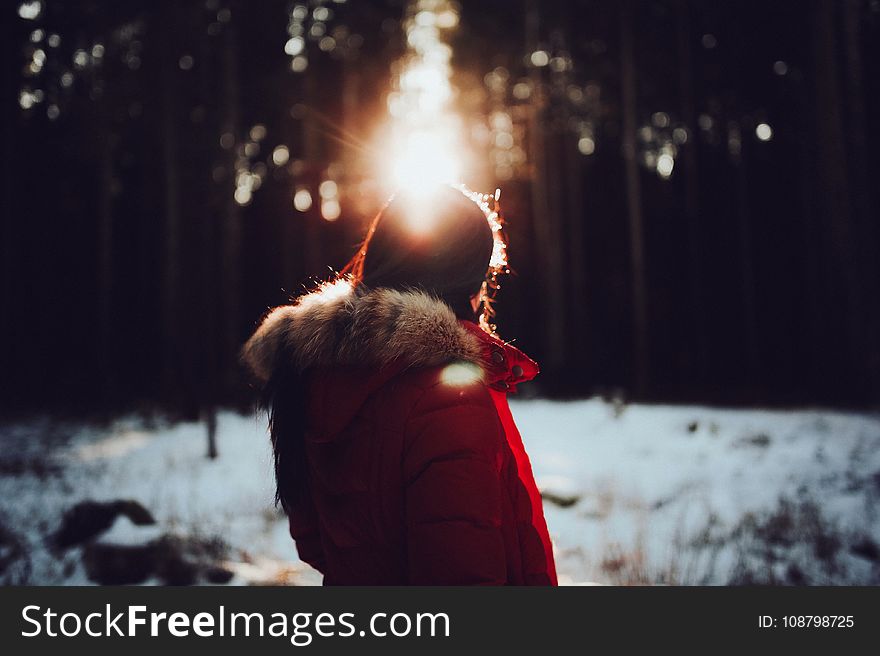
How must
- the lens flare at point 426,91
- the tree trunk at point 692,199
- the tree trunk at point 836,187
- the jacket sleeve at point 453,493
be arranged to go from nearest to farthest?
the jacket sleeve at point 453,493
the tree trunk at point 836,187
the tree trunk at point 692,199
the lens flare at point 426,91

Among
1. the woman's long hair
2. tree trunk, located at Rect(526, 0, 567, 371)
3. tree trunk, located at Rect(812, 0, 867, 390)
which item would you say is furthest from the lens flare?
the woman's long hair

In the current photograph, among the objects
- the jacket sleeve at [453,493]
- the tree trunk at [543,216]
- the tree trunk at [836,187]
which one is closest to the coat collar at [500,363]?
the jacket sleeve at [453,493]

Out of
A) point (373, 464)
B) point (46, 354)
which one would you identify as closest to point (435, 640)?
point (373, 464)

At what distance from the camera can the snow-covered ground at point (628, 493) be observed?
477 cm

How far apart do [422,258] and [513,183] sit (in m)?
20.8

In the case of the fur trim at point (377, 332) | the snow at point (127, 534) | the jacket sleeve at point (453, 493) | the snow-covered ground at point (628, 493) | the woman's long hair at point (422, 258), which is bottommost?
the snow-covered ground at point (628, 493)

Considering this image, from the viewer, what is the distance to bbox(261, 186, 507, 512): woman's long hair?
4.79 ft

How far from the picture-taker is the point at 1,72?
29.6ft

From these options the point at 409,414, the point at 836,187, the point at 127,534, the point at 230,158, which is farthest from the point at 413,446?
the point at 836,187

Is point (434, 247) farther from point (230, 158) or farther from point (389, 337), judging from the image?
point (230, 158)

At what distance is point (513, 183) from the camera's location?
70.2 feet

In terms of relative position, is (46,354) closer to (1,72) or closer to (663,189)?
(1,72)

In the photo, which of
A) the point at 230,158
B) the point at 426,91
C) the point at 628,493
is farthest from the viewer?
the point at 426,91

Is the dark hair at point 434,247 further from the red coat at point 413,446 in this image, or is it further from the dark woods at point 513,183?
the dark woods at point 513,183
